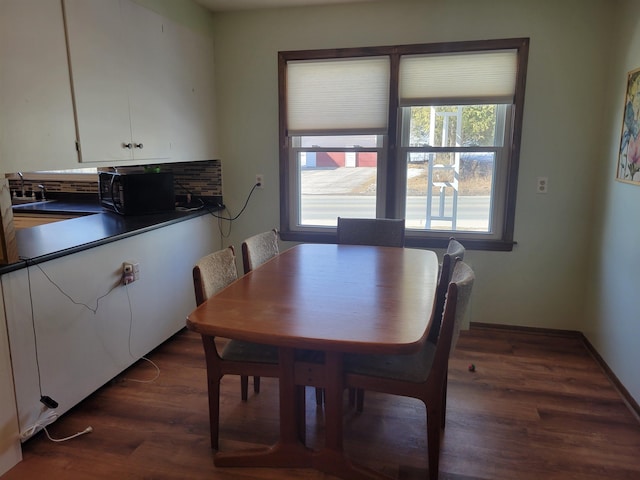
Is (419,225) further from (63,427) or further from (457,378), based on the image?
(63,427)

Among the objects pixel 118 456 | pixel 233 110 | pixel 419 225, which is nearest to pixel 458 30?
pixel 419 225

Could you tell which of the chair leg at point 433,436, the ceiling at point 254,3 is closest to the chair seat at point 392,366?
the chair leg at point 433,436

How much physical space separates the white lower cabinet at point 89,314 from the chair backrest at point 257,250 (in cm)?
71

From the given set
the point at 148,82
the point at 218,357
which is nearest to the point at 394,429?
the point at 218,357

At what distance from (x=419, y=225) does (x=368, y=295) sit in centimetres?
166

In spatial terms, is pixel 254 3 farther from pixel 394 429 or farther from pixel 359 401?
pixel 394 429

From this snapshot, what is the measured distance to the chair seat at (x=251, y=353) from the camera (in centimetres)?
185

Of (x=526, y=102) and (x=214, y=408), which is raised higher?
(x=526, y=102)

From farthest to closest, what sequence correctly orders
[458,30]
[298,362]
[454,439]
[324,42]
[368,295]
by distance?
[324,42] < [458,30] < [454,439] < [368,295] < [298,362]

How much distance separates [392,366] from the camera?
1751mm

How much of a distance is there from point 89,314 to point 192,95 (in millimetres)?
1722

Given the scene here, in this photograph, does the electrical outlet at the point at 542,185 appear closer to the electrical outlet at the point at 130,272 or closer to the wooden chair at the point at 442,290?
the wooden chair at the point at 442,290

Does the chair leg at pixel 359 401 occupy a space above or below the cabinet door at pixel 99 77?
below

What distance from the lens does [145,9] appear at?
8.81 feet
